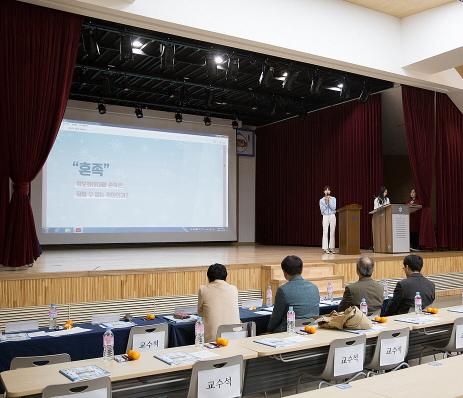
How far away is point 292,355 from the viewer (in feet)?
11.3

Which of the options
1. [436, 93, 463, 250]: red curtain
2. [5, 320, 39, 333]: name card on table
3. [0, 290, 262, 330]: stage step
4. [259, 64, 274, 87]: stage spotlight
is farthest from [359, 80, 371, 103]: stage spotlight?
[5, 320, 39, 333]: name card on table

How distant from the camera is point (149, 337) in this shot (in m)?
4.04

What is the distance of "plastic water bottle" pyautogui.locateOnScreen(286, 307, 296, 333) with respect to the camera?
147 inches

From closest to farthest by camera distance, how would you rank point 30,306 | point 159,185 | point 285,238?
point 30,306
point 159,185
point 285,238

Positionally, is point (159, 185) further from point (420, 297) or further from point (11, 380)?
point (11, 380)

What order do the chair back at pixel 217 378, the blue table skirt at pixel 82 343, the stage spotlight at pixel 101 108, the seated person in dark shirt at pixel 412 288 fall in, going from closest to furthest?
the chair back at pixel 217 378 → the blue table skirt at pixel 82 343 → the seated person in dark shirt at pixel 412 288 → the stage spotlight at pixel 101 108

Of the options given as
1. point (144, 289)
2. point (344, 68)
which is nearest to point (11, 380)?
point (144, 289)

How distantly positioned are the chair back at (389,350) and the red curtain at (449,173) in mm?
7486

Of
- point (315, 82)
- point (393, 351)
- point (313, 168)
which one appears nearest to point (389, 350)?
point (393, 351)

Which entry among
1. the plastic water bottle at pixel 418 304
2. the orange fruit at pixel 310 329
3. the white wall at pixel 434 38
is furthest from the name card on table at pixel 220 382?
the white wall at pixel 434 38

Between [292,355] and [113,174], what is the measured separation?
783cm

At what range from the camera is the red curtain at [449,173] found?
1058 centimetres

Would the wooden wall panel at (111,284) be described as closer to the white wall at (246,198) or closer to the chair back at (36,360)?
the chair back at (36,360)

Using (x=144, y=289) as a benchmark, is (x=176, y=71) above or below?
above
